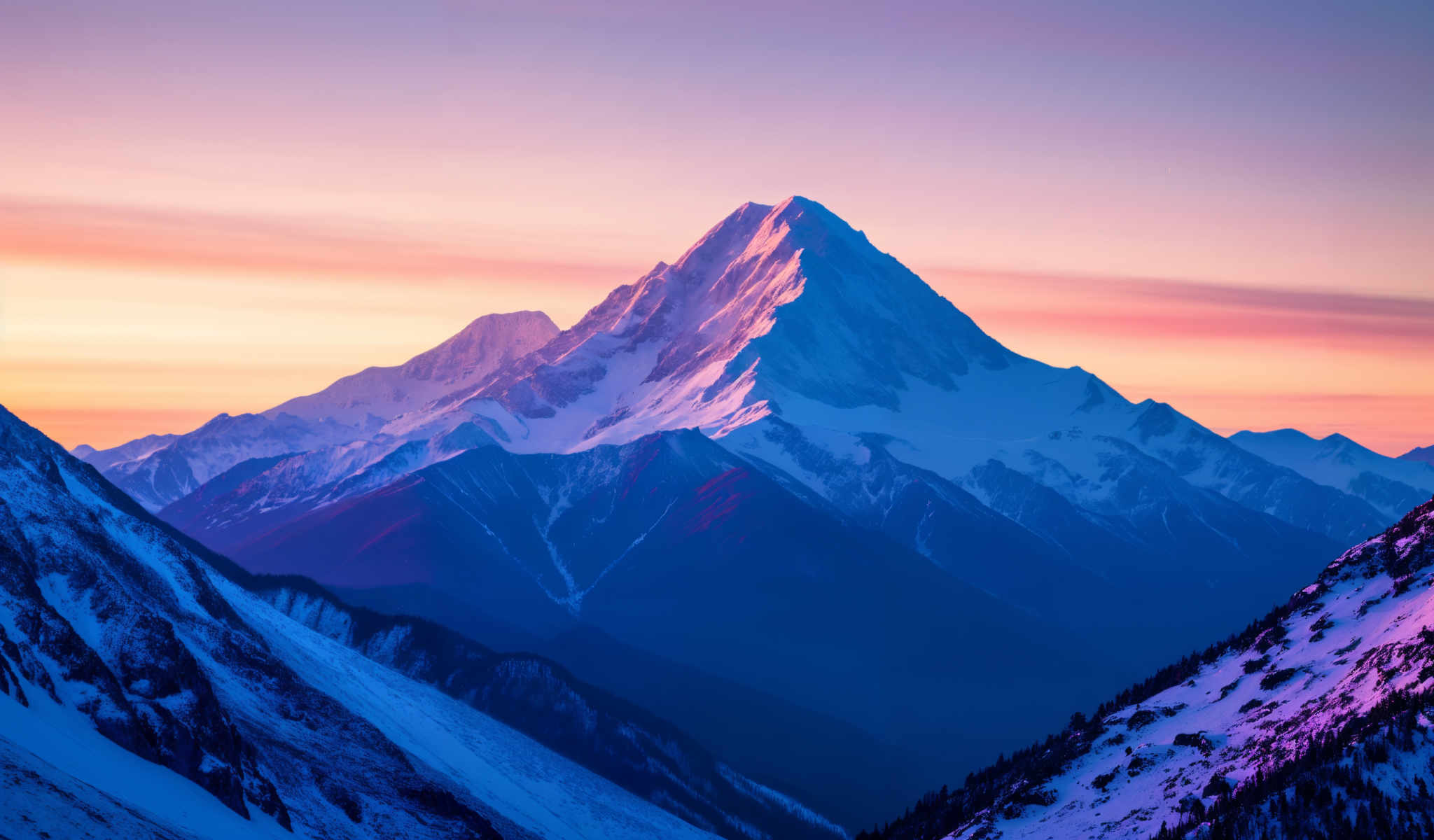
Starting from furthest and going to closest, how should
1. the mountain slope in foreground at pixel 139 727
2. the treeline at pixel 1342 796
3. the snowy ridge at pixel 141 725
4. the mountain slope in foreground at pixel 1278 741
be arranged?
the snowy ridge at pixel 141 725 → the mountain slope in foreground at pixel 139 727 → the mountain slope in foreground at pixel 1278 741 → the treeline at pixel 1342 796

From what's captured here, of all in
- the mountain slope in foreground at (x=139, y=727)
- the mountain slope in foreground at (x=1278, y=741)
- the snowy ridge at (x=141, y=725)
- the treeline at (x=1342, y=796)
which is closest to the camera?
the treeline at (x=1342, y=796)

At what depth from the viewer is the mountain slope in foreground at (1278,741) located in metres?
114

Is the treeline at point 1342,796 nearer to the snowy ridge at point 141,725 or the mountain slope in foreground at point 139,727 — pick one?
the mountain slope in foreground at point 139,727

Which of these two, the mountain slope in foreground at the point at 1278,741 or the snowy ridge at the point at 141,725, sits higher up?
the mountain slope in foreground at the point at 1278,741

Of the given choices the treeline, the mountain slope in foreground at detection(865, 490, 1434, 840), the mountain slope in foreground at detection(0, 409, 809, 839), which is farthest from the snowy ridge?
the treeline

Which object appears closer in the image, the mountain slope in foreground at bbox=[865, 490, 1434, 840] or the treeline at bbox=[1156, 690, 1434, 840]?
the treeline at bbox=[1156, 690, 1434, 840]

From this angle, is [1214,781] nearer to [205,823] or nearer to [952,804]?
[952,804]

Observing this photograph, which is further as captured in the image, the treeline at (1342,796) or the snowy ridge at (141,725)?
the snowy ridge at (141,725)

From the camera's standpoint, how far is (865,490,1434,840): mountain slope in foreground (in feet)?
373

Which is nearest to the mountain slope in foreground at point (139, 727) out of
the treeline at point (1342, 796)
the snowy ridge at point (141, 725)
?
the snowy ridge at point (141, 725)

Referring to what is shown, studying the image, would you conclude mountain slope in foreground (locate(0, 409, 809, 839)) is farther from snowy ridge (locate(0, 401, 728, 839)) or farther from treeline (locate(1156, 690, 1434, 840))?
treeline (locate(1156, 690, 1434, 840))

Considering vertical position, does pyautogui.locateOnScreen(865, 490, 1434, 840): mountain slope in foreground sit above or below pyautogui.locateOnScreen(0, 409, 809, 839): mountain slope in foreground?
above

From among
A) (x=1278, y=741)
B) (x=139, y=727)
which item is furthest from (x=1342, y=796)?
(x=139, y=727)

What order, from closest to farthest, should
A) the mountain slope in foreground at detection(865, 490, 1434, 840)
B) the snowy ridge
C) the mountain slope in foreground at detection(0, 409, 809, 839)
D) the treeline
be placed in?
1. the treeline
2. the mountain slope in foreground at detection(865, 490, 1434, 840)
3. the mountain slope in foreground at detection(0, 409, 809, 839)
4. the snowy ridge
